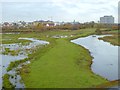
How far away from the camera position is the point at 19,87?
859 inches

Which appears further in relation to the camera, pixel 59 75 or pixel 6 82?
pixel 59 75

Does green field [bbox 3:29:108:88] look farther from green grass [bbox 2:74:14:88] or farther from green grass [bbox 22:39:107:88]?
green grass [bbox 2:74:14:88]

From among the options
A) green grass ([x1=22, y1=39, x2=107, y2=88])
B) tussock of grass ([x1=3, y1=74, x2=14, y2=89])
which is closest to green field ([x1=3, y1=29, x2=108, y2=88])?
green grass ([x1=22, y1=39, x2=107, y2=88])

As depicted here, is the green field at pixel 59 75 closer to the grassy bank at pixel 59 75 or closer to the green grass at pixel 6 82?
the grassy bank at pixel 59 75

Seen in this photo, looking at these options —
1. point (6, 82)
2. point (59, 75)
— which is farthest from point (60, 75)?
→ point (6, 82)

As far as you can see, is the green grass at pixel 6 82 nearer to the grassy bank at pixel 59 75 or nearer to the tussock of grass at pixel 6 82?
the tussock of grass at pixel 6 82

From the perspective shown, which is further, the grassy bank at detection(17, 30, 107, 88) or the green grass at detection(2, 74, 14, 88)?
the grassy bank at detection(17, 30, 107, 88)

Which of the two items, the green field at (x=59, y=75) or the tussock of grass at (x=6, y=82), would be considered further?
the green field at (x=59, y=75)

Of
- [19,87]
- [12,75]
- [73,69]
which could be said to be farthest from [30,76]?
[73,69]

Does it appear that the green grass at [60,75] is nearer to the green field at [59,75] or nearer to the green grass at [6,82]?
the green field at [59,75]

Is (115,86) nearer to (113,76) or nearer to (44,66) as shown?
(113,76)

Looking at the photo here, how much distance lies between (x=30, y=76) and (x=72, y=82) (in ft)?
16.1

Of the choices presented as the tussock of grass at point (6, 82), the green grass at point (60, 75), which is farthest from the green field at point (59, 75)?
the tussock of grass at point (6, 82)

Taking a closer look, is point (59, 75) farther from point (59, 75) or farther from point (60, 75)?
point (60, 75)
